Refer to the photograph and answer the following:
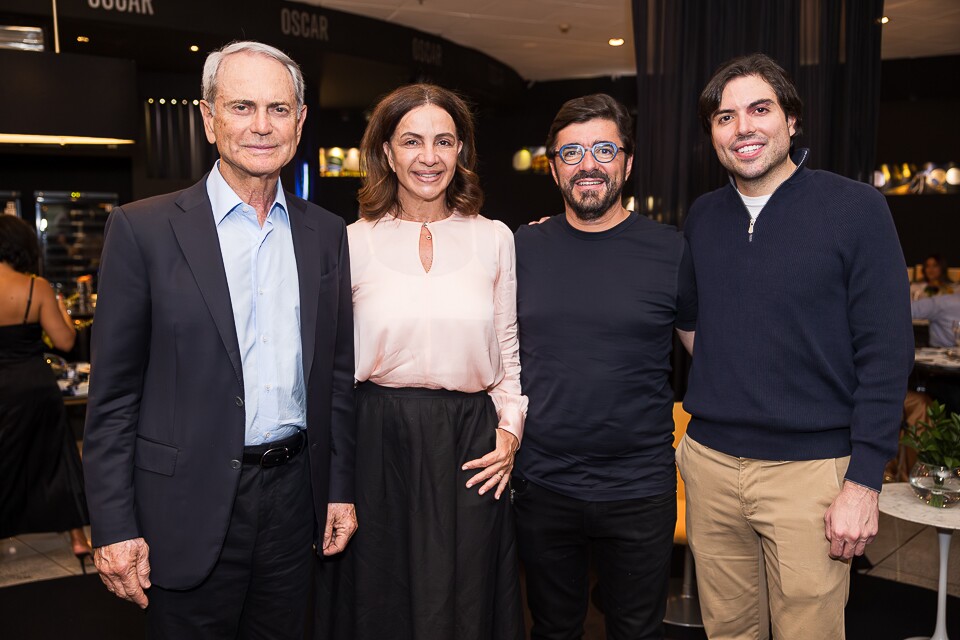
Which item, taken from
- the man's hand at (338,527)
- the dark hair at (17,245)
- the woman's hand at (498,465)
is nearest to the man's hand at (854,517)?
the woman's hand at (498,465)

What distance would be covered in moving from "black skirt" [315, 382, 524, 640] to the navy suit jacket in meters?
0.45

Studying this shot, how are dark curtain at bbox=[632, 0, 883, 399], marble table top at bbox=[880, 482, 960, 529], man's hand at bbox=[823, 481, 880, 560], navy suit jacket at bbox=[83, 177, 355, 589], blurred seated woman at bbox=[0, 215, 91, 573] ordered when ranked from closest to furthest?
navy suit jacket at bbox=[83, 177, 355, 589] → man's hand at bbox=[823, 481, 880, 560] → marble table top at bbox=[880, 482, 960, 529] → dark curtain at bbox=[632, 0, 883, 399] → blurred seated woman at bbox=[0, 215, 91, 573]

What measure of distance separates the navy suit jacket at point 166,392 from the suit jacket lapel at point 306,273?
0.17 m

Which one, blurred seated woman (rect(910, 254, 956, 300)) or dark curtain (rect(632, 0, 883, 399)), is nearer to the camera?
dark curtain (rect(632, 0, 883, 399))

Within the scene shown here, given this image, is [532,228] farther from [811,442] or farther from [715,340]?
[811,442]

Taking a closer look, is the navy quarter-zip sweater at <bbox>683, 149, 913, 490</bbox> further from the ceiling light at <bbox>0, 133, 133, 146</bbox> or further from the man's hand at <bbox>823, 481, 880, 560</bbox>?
the ceiling light at <bbox>0, 133, 133, 146</bbox>

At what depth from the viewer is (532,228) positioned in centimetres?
250

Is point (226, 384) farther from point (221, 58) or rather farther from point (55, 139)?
point (55, 139)

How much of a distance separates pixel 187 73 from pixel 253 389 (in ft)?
25.2

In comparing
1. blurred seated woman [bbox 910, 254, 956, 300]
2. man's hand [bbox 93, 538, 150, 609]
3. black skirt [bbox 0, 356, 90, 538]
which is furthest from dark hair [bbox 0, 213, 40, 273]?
blurred seated woman [bbox 910, 254, 956, 300]

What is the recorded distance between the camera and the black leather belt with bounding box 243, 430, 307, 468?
1.88 meters

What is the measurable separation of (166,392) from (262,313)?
10.4 inches

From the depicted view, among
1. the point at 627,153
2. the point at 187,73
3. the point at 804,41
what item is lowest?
the point at 627,153

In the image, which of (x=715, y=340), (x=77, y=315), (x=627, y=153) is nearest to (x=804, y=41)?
(x=627, y=153)
